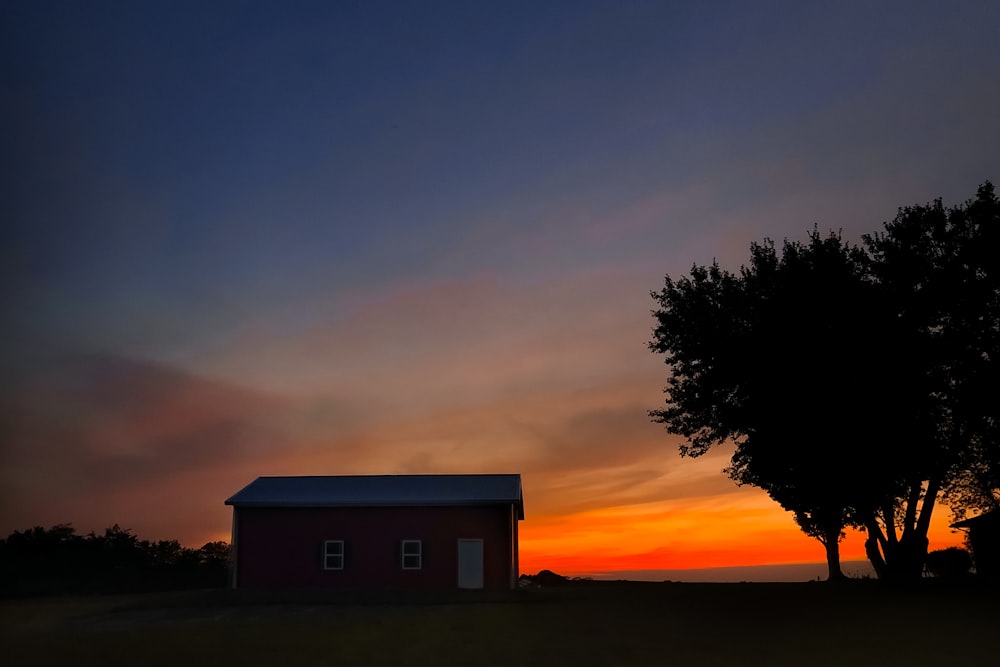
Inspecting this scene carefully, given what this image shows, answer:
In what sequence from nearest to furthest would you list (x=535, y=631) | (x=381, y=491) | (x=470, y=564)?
(x=535, y=631), (x=470, y=564), (x=381, y=491)

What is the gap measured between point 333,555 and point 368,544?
160cm

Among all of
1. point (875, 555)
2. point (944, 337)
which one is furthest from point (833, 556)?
point (944, 337)

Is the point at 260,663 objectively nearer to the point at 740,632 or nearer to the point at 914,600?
the point at 740,632

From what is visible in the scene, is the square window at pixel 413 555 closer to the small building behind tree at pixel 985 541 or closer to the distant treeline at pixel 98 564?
the distant treeline at pixel 98 564

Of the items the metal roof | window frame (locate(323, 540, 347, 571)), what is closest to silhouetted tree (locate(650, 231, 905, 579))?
the metal roof

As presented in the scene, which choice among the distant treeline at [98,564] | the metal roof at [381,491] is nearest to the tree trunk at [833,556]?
the metal roof at [381,491]

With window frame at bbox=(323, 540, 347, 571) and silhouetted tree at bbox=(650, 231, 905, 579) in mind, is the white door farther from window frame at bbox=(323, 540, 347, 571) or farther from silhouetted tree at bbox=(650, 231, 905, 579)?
silhouetted tree at bbox=(650, 231, 905, 579)

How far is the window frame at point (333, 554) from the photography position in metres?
38.6

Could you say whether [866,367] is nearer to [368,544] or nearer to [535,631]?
[535,631]

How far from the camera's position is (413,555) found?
3850 cm

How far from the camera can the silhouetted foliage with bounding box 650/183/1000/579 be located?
96.6 feet

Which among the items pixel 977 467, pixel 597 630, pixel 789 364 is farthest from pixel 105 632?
pixel 977 467

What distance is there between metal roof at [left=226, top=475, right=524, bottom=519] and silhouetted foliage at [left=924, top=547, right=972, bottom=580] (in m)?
22.4

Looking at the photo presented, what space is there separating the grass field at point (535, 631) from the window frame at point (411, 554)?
24.0 feet
